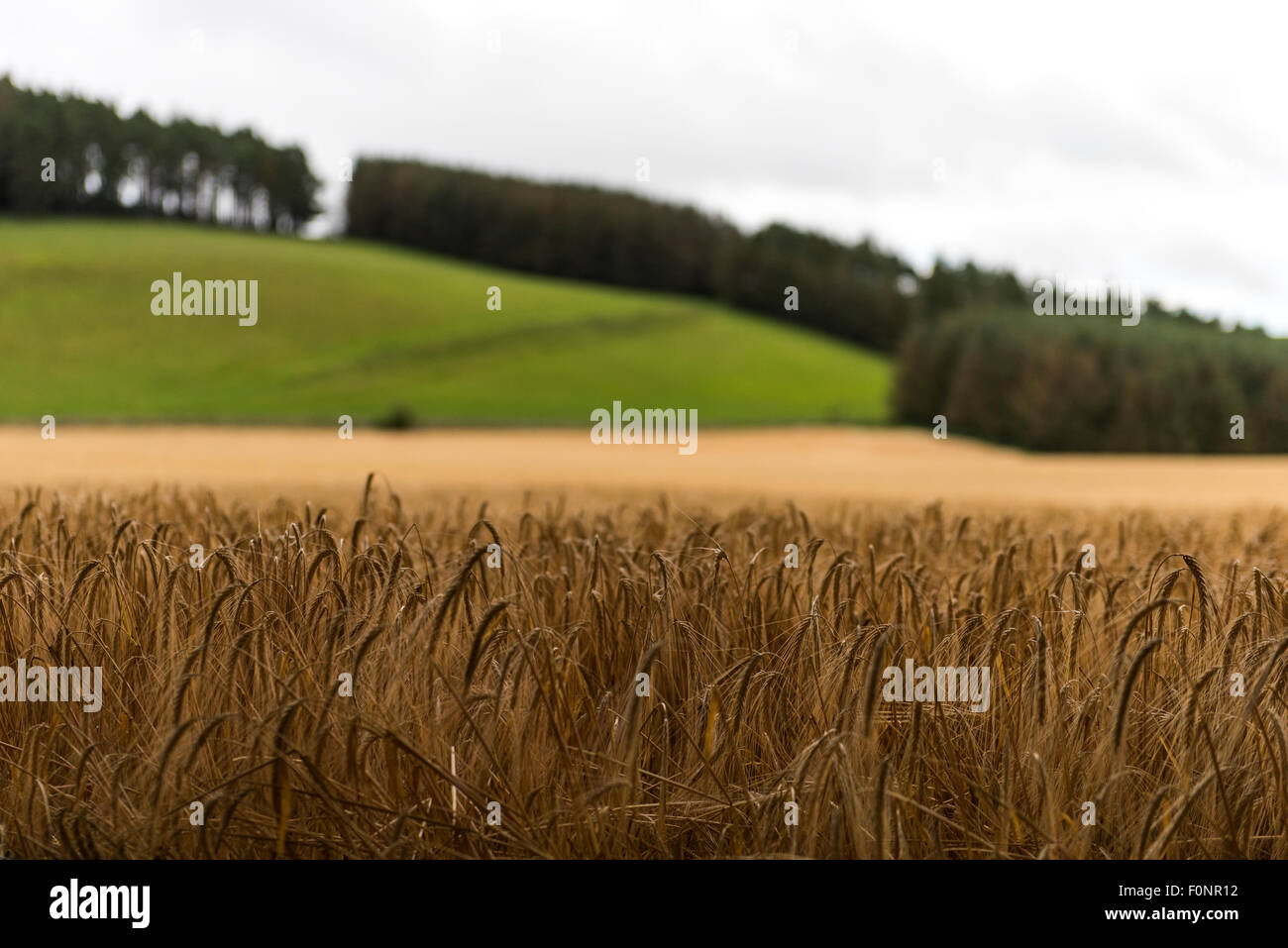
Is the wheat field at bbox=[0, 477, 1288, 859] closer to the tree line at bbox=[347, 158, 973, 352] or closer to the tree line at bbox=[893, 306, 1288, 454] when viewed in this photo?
the tree line at bbox=[893, 306, 1288, 454]

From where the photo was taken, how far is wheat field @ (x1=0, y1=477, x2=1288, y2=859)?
256 cm

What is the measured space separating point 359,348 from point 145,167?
27.4 metres

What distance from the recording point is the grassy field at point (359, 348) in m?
47.2

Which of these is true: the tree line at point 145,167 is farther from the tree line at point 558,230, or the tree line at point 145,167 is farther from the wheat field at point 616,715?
the wheat field at point 616,715

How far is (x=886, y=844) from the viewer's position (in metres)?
2.40

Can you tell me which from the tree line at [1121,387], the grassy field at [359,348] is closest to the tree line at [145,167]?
the grassy field at [359,348]

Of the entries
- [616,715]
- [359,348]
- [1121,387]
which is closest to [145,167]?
[359,348]

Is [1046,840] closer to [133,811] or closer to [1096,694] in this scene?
[1096,694]

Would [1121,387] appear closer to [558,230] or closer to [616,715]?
[616,715]

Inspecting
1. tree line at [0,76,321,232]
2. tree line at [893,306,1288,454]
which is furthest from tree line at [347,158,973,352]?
tree line at [893,306,1288,454]

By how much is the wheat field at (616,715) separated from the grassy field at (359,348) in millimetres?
39863

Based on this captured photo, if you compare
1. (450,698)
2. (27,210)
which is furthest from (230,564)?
(27,210)

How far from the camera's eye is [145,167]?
232ft
